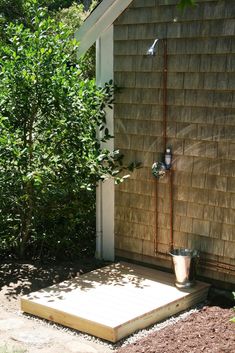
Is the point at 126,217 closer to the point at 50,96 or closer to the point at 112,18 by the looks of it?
the point at 50,96

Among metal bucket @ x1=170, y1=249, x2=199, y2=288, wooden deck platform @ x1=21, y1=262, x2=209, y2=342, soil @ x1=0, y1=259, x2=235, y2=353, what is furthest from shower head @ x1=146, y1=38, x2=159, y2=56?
soil @ x1=0, y1=259, x2=235, y2=353

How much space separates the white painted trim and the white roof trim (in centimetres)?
7

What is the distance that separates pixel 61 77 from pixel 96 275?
6.60ft

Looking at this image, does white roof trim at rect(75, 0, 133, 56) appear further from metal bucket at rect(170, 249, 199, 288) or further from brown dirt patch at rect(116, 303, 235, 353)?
brown dirt patch at rect(116, 303, 235, 353)

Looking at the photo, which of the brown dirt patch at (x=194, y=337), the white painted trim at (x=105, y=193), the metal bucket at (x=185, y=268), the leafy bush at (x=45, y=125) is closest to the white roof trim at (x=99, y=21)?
the white painted trim at (x=105, y=193)

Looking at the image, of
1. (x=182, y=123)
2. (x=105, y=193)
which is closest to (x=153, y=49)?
(x=182, y=123)

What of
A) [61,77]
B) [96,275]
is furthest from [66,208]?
[61,77]

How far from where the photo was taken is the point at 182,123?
541 centimetres

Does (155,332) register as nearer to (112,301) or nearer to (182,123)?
(112,301)

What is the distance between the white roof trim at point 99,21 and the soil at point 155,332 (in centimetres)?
252

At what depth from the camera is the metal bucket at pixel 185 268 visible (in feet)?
17.1

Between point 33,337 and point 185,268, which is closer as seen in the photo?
point 33,337

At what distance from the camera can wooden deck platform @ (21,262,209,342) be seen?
4.51 metres

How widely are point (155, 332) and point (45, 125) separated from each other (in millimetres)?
2522
